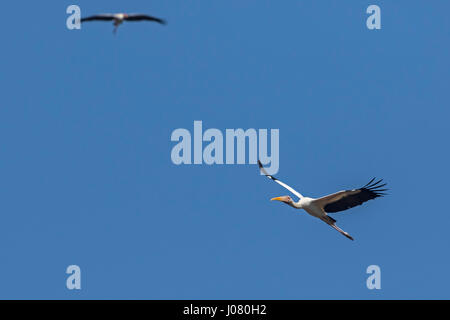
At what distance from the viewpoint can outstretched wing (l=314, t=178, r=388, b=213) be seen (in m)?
42.1

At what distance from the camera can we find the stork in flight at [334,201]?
42.2 metres

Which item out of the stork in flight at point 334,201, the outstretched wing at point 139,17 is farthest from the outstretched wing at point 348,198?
the outstretched wing at point 139,17

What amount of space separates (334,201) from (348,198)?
548 millimetres

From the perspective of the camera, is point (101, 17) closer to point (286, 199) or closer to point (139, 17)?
point (139, 17)

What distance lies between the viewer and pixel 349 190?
42000mm

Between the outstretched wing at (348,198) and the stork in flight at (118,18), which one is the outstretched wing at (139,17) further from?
the outstretched wing at (348,198)

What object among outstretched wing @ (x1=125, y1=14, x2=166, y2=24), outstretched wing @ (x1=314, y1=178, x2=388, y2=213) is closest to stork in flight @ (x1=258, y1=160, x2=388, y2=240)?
outstretched wing @ (x1=314, y1=178, x2=388, y2=213)

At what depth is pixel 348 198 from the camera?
140 ft

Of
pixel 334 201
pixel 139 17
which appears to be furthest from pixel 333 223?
pixel 139 17

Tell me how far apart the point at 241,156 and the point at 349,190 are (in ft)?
25.3
